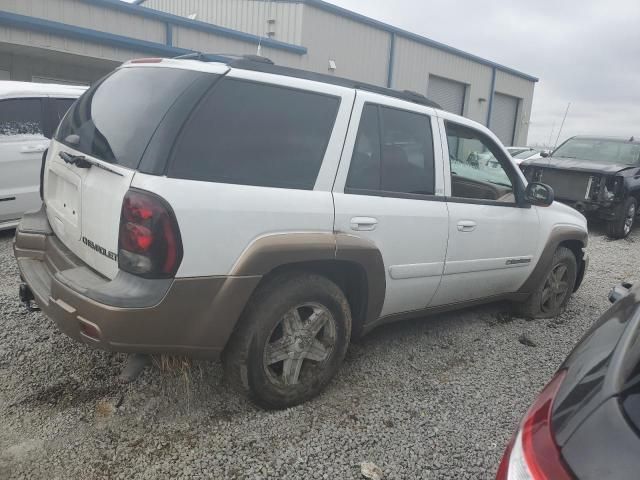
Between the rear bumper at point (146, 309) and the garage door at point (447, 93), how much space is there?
19.8 m

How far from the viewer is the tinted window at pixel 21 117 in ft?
18.7

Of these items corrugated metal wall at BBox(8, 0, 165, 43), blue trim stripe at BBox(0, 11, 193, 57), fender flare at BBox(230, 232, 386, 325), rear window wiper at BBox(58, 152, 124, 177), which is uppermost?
corrugated metal wall at BBox(8, 0, 165, 43)

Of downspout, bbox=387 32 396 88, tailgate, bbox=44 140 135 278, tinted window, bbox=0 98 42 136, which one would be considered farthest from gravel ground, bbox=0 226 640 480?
downspout, bbox=387 32 396 88

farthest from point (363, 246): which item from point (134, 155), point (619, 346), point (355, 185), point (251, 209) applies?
point (619, 346)

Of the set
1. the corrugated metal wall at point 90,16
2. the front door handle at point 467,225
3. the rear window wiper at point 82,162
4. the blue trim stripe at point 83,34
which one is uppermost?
the corrugated metal wall at point 90,16

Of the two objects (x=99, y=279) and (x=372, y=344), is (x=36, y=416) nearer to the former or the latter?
(x=99, y=279)

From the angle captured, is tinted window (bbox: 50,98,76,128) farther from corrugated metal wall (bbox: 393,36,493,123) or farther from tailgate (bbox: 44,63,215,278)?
corrugated metal wall (bbox: 393,36,493,123)

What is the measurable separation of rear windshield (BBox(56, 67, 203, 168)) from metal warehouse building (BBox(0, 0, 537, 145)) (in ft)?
25.4

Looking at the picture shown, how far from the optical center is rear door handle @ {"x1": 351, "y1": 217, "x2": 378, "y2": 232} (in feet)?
9.33

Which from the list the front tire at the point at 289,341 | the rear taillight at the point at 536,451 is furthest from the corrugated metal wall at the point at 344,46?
the rear taillight at the point at 536,451

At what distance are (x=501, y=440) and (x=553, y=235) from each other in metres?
2.18

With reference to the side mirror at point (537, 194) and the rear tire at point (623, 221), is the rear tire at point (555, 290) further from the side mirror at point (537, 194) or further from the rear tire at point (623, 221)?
the rear tire at point (623, 221)

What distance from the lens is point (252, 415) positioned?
9.11 feet

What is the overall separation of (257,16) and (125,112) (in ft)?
48.0
